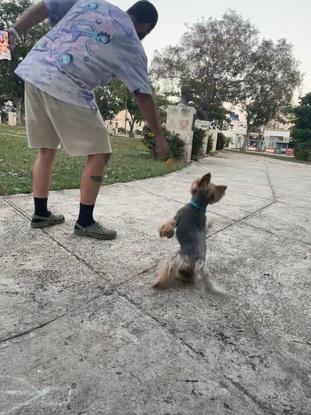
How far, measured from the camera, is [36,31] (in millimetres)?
39156

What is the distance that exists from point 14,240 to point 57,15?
1729 millimetres

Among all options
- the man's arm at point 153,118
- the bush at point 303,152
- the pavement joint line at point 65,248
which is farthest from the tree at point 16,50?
the man's arm at point 153,118

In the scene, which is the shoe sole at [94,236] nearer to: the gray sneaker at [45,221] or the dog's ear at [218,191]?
the gray sneaker at [45,221]

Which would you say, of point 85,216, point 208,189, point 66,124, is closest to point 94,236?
point 85,216

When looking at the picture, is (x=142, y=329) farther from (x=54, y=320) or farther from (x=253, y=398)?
(x=253, y=398)

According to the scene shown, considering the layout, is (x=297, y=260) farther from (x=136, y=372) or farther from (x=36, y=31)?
(x=36, y=31)

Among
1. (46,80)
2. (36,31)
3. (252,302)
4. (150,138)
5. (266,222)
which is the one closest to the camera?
(252,302)

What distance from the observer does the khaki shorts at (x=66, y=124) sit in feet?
8.77

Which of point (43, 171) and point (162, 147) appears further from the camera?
point (43, 171)

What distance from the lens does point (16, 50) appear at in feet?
125

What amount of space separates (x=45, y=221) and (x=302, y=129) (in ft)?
96.9

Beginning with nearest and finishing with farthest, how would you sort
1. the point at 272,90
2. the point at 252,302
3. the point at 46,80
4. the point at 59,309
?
the point at 59,309 → the point at 252,302 → the point at 46,80 → the point at 272,90

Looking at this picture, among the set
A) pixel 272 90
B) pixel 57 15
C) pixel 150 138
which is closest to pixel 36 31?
pixel 272 90

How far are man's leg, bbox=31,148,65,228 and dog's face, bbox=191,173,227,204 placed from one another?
4.49 feet
